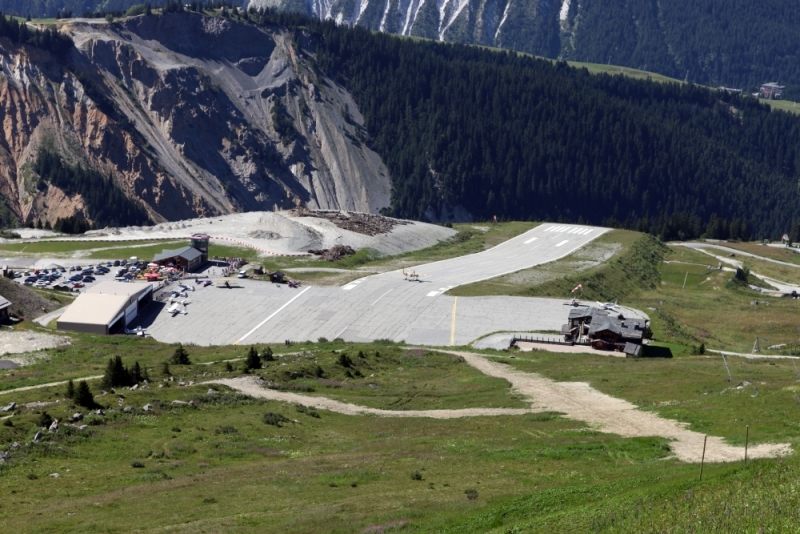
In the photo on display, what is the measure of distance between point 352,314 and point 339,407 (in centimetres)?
4929

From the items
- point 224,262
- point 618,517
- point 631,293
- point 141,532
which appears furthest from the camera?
point 631,293

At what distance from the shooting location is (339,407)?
63125 mm

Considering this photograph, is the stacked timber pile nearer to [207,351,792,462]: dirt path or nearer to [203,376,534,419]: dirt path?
[207,351,792,462]: dirt path

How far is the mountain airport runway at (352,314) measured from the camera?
10400 cm

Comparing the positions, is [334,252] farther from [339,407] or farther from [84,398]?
[84,398]

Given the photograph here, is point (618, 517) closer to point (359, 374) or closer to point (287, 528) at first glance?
point (287, 528)

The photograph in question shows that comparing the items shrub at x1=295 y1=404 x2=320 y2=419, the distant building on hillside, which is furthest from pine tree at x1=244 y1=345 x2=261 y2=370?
the distant building on hillside

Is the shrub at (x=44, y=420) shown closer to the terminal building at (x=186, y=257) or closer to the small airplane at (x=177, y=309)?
A: the small airplane at (x=177, y=309)

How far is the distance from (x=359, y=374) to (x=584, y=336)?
32.4 m

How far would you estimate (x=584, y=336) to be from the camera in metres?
99.3

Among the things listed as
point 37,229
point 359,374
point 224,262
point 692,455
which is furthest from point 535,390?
point 37,229

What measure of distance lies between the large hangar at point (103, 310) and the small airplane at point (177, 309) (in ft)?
11.9

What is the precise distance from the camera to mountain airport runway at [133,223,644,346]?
104000 millimetres

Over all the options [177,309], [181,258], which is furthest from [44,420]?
[181,258]
